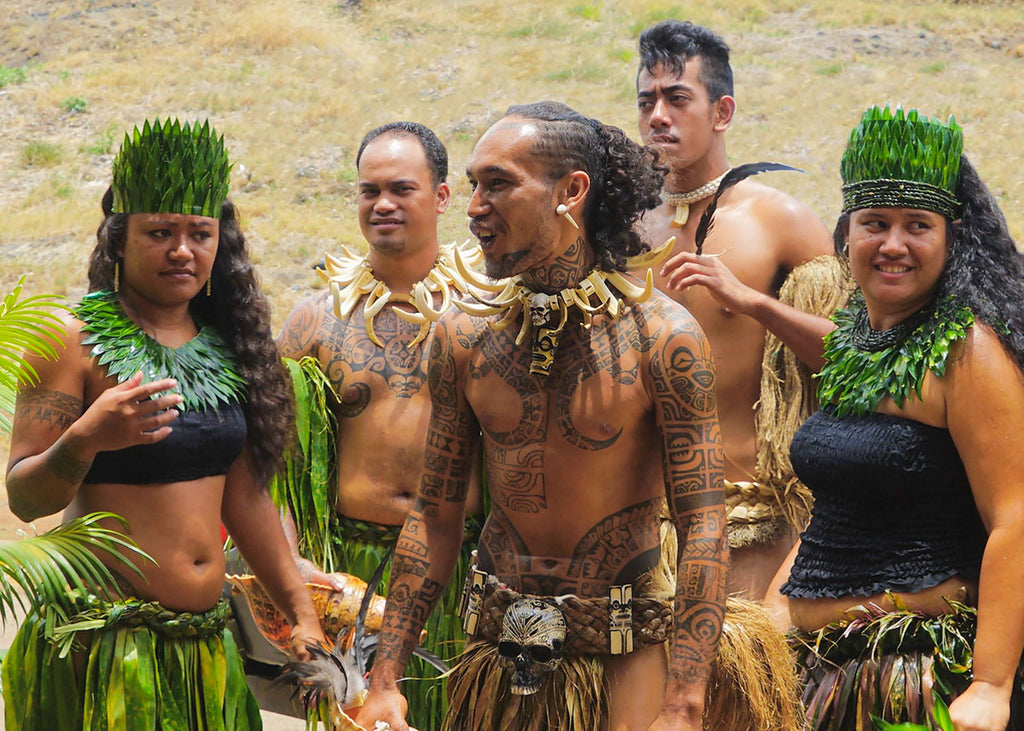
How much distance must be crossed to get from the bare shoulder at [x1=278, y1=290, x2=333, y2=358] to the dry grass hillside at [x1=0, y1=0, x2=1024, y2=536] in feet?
37.5

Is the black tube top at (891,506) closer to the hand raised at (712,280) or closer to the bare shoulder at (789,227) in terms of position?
the hand raised at (712,280)

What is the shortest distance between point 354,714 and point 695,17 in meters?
27.6

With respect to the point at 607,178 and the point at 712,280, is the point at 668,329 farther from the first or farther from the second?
the point at 712,280

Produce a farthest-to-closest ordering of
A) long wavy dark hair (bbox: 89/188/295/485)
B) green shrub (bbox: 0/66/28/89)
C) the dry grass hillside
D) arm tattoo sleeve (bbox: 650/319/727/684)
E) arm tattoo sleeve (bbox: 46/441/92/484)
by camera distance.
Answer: green shrub (bbox: 0/66/28/89) < the dry grass hillside < long wavy dark hair (bbox: 89/188/295/485) < arm tattoo sleeve (bbox: 46/441/92/484) < arm tattoo sleeve (bbox: 650/319/727/684)

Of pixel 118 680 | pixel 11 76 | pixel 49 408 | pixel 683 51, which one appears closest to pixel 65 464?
pixel 49 408

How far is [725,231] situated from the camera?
462 cm

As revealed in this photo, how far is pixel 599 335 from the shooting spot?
313 cm

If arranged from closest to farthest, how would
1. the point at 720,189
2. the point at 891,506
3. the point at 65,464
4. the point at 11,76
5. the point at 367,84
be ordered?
the point at 891,506
the point at 65,464
the point at 720,189
the point at 11,76
the point at 367,84

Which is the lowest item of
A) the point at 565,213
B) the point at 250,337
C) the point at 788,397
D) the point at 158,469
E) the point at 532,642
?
the point at 532,642

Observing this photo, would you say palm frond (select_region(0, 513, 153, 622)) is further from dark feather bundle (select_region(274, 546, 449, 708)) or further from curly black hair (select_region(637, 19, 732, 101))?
curly black hair (select_region(637, 19, 732, 101))

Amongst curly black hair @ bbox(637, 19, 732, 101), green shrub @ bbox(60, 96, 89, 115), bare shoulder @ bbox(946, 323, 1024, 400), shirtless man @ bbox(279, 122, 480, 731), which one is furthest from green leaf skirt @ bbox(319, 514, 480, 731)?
green shrub @ bbox(60, 96, 89, 115)

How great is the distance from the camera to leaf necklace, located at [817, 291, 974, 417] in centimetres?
310

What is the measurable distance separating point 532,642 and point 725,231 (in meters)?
2.07

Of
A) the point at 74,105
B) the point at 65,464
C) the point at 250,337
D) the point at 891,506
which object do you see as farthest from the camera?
the point at 74,105
